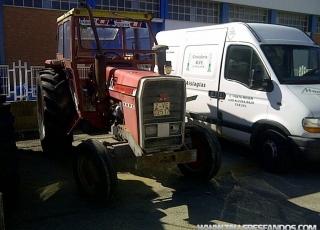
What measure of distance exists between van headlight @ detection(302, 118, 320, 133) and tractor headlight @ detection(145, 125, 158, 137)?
231 cm

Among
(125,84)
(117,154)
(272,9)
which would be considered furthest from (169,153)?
(272,9)

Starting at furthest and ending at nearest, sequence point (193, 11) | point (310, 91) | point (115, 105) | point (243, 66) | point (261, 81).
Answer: point (193, 11) → point (243, 66) → point (261, 81) → point (310, 91) → point (115, 105)

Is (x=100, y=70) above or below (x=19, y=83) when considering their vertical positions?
above

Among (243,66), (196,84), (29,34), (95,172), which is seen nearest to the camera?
(95,172)

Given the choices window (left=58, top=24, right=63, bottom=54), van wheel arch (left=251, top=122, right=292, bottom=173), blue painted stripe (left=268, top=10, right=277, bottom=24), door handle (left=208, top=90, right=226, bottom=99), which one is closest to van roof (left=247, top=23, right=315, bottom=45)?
door handle (left=208, top=90, right=226, bottom=99)

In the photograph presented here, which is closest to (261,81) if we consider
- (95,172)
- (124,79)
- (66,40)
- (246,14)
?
(124,79)

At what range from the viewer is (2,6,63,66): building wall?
45.3ft

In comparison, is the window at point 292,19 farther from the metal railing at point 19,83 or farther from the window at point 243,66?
Answer: the metal railing at point 19,83

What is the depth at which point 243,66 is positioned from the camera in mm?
6367

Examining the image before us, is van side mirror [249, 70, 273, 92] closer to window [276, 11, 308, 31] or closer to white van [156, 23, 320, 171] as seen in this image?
white van [156, 23, 320, 171]

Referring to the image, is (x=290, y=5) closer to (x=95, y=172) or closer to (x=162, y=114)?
(x=162, y=114)

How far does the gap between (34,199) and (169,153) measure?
6.05 feet

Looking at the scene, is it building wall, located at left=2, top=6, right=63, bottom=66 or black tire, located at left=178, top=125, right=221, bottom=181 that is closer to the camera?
black tire, located at left=178, top=125, right=221, bottom=181

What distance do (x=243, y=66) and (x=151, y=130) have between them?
260 centimetres
